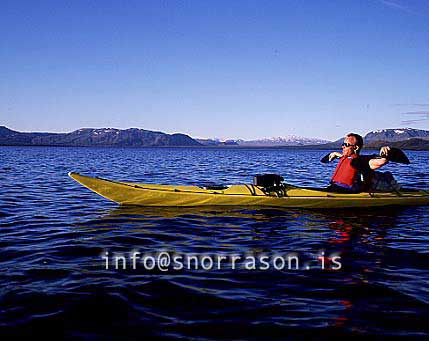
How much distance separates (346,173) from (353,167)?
1.27 feet

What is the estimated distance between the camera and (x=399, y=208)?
525 inches

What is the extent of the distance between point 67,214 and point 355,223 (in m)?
7.58

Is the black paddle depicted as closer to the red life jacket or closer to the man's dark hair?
the man's dark hair

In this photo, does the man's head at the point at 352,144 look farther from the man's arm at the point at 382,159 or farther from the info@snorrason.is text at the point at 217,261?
the info@snorrason.is text at the point at 217,261

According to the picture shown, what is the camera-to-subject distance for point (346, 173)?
1304cm

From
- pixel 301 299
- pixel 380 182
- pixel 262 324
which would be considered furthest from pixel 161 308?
pixel 380 182

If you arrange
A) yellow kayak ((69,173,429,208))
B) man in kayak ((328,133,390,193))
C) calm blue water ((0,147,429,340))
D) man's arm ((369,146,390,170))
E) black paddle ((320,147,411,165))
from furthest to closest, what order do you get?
yellow kayak ((69,173,429,208)) < man in kayak ((328,133,390,193)) < man's arm ((369,146,390,170)) < black paddle ((320,147,411,165)) < calm blue water ((0,147,429,340))

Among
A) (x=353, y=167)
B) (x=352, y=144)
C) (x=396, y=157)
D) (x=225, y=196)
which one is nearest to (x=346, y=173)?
(x=353, y=167)

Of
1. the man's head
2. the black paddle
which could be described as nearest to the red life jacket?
the man's head


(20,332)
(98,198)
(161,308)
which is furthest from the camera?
(98,198)

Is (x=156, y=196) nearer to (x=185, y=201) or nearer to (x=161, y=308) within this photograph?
(x=185, y=201)

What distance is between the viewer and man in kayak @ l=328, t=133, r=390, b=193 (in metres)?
12.5

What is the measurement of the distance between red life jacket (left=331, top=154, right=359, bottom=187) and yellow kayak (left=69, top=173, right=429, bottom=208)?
1.58ft

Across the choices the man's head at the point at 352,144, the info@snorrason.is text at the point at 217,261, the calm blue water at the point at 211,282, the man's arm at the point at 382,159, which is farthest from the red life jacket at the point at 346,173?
the info@snorrason.is text at the point at 217,261
